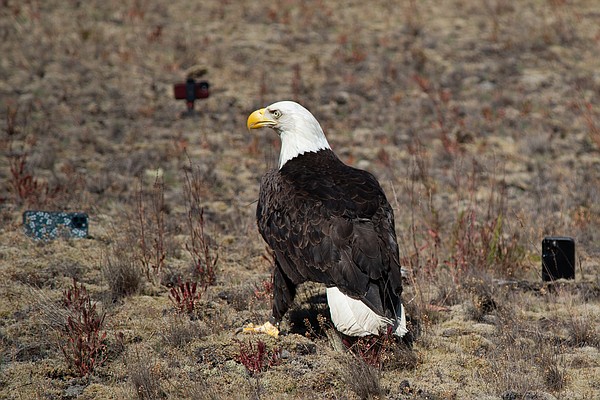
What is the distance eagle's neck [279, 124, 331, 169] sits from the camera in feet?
21.5

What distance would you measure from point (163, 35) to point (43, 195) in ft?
28.6

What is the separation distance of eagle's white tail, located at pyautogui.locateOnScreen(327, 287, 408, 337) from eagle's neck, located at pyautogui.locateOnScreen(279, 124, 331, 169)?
5.55 ft

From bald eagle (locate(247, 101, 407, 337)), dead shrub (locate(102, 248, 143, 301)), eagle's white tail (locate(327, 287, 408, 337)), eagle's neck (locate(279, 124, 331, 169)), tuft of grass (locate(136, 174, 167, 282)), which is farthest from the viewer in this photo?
tuft of grass (locate(136, 174, 167, 282))

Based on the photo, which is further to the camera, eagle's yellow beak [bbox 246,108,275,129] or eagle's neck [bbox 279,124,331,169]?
eagle's yellow beak [bbox 246,108,275,129]

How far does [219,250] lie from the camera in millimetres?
8117

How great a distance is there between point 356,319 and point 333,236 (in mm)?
654

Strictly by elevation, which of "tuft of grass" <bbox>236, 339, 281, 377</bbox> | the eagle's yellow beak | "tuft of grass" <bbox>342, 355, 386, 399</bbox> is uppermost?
the eagle's yellow beak

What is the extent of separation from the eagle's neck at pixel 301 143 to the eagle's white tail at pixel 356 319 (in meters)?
1.69

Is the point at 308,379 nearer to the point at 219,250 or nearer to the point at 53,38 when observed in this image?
the point at 219,250

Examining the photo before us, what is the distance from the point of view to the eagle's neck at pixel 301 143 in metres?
6.54

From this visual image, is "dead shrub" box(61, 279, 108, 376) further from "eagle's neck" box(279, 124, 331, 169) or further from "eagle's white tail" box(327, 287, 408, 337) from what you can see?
"eagle's neck" box(279, 124, 331, 169)

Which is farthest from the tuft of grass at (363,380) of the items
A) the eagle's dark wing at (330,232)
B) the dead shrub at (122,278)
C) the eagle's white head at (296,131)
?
the dead shrub at (122,278)

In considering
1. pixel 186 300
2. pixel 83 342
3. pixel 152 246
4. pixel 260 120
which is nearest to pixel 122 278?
pixel 186 300

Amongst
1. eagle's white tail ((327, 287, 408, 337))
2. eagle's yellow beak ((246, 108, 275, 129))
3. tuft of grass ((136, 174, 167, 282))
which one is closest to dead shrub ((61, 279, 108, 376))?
tuft of grass ((136, 174, 167, 282))
